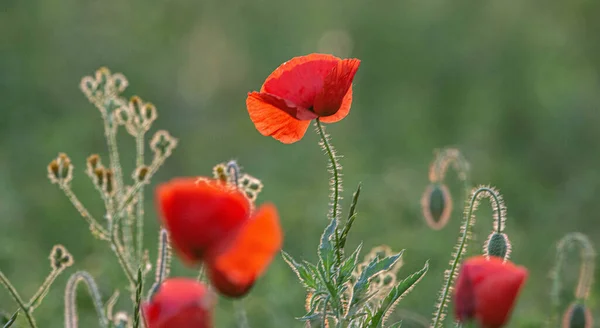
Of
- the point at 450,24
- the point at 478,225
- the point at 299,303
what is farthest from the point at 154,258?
the point at 450,24

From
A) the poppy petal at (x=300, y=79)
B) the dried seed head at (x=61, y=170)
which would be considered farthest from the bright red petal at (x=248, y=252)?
the dried seed head at (x=61, y=170)

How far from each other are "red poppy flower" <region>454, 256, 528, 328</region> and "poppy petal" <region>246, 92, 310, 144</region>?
1.44 ft

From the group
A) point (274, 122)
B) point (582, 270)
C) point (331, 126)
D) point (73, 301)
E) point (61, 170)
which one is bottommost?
point (73, 301)

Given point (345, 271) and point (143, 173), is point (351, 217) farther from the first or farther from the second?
point (143, 173)

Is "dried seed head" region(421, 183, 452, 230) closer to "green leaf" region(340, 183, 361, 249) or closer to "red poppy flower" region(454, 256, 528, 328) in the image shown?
"green leaf" region(340, 183, 361, 249)

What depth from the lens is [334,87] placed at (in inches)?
47.8

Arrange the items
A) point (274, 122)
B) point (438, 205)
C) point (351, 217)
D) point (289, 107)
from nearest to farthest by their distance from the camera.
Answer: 1. point (351, 217)
2. point (289, 107)
3. point (274, 122)
4. point (438, 205)

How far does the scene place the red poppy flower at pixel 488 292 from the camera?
866mm

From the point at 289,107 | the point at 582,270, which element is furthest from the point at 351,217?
the point at 582,270

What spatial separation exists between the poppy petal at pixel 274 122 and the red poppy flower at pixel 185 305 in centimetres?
51

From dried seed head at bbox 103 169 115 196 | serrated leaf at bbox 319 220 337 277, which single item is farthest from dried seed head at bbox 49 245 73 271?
serrated leaf at bbox 319 220 337 277

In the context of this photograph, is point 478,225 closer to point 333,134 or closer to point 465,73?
point 333,134

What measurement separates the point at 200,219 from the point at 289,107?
1.42ft

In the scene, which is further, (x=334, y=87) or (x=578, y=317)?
(x=578, y=317)
